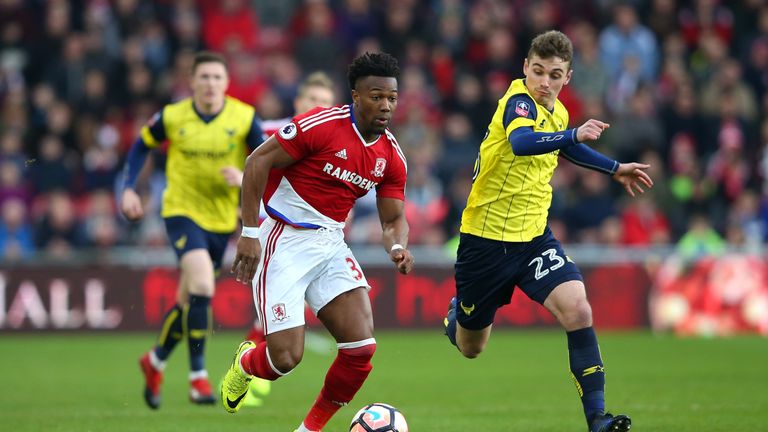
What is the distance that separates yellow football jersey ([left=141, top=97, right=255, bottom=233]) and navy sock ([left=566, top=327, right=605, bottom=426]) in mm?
3927

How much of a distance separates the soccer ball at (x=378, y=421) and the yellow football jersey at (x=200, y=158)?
3.56 m

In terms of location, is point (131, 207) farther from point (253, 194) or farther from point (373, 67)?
point (373, 67)

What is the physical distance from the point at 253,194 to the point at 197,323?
9.74 ft

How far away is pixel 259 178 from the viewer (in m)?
7.84

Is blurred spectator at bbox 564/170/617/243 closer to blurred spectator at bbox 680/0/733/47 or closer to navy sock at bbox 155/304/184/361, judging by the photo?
blurred spectator at bbox 680/0/733/47

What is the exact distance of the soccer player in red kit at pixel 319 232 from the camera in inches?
310

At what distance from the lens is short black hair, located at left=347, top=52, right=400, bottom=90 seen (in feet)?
25.8

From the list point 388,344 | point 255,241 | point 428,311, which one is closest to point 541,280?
point 255,241

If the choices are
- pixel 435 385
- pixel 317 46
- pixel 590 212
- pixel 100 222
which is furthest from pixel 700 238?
pixel 100 222

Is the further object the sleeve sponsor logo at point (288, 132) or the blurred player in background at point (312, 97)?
the blurred player in background at point (312, 97)

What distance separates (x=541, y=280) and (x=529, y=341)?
8914mm

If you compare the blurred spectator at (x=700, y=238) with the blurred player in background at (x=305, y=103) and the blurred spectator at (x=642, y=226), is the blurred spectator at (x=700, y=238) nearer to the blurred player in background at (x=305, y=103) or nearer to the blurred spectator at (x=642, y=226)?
the blurred spectator at (x=642, y=226)

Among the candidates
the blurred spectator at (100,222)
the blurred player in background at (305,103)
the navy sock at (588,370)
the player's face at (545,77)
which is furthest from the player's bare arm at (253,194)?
the blurred spectator at (100,222)

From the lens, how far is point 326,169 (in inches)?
315
